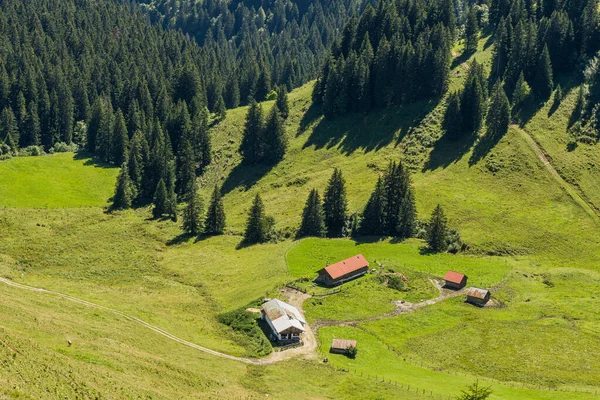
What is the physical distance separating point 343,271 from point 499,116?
2729 inches

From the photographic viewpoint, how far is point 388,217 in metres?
132

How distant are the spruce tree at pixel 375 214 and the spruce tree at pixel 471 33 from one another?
7872cm

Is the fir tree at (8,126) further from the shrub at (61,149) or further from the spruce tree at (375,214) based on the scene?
the spruce tree at (375,214)

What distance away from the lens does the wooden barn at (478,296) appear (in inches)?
3865

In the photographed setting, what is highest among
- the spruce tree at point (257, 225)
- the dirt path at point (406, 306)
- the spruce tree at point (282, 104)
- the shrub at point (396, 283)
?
the spruce tree at point (282, 104)

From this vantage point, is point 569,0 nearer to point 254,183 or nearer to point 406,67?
point 406,67

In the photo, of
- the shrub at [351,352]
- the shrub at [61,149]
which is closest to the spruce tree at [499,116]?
the shrub at [351,352]

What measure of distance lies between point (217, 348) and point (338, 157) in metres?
92.8

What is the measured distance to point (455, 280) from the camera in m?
104

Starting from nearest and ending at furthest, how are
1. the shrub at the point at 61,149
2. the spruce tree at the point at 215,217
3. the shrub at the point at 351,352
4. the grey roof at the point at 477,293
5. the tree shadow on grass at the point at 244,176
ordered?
the shrub at the point at 351,352
the grey roof at the point at 477,293
the spruce tree at the point at 215,217
the tree shadow on grass at the point at 244,176
the shrub at the point at 61,149

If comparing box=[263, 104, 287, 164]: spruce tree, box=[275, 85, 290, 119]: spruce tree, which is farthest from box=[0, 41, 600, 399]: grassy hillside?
box=[263, 104, 287, 164]: spruce tree

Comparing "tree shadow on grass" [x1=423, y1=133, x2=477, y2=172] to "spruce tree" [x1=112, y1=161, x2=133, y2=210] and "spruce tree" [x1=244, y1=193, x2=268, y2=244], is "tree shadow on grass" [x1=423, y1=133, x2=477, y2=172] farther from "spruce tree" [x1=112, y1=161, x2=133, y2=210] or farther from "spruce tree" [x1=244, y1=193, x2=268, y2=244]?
"spruce tree" [x1=112, y1=161, x2=133, y2=210]

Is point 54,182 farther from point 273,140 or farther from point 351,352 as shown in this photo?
point 351,352

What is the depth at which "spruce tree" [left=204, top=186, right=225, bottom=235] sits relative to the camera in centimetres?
14000
